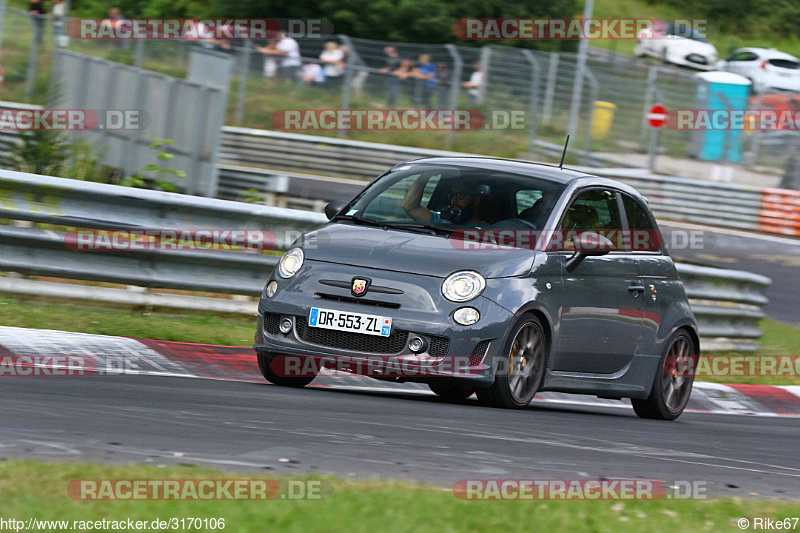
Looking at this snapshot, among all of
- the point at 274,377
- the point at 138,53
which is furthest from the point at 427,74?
the point at 274,377

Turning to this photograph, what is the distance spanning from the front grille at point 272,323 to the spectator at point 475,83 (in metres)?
18.1

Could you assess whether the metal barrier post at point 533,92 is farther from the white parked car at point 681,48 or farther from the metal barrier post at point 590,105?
the white parked car at point 681,48

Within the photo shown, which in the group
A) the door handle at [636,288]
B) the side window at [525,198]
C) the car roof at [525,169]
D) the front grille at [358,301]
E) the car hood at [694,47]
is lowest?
the front grille at [358,301]

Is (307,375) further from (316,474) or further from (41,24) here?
(41,24)

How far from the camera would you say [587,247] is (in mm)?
8773

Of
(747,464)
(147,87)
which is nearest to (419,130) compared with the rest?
(147,87)

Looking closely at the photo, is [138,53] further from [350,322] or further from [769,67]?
[769,67]

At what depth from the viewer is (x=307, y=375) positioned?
339 inches

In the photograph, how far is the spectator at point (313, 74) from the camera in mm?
25625

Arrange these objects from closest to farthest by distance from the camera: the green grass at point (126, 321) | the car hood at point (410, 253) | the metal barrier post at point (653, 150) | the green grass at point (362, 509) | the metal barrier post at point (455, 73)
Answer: the green grass at point (362, 509) → the car hood at point (410, 253) → the green grass at point (126, 321) → the metal barrier post at point (455, 73) → the metal barrier post at point (653, 150)

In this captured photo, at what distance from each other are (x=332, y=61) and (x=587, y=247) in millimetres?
17441

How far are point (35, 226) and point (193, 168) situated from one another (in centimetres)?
896

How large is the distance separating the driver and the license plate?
39.7 inches

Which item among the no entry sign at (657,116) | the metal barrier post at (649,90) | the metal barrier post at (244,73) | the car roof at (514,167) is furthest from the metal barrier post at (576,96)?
the car roof at (514,167)
